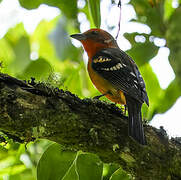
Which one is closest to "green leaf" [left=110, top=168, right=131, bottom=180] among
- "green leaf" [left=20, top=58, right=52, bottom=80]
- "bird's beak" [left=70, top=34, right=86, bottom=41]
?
"green leaf" [left=20, top=58, right=52, bottom=80]

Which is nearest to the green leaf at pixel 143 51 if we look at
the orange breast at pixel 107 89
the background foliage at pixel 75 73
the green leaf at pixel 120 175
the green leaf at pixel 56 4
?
the background foliage at pixel 75 73

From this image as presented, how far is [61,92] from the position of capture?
112 inches

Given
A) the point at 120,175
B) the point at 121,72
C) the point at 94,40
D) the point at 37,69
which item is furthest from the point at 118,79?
the point at 94,40

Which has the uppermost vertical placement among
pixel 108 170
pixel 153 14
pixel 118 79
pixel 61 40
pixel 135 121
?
pixel 153 14

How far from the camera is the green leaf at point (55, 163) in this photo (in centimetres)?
276

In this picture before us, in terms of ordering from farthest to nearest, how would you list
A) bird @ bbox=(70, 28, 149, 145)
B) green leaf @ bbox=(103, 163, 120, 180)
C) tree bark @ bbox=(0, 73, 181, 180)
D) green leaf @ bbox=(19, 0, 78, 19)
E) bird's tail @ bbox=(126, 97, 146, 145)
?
bird @ bbox=(70, 28, 149, 145) < green leaf @ bbox=(19, 0, 78, 19) < green leaf @ bbox=(103, 163, 120, 180) < bird's tail @ bbox=(126, 97, 146, 145) < tree bark @ bbox=(0, 73, 181, 180)

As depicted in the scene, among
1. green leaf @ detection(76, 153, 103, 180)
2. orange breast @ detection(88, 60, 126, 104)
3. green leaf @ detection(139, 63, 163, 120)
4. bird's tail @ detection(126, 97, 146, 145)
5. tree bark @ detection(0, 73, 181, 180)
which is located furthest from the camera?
green leaf @ detection(139, 63, 163, 120)

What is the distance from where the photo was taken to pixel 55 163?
2799 millimetres

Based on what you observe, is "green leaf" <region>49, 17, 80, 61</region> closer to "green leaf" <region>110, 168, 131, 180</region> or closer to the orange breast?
the orange breast

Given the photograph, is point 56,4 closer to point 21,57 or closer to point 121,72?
point 121,72

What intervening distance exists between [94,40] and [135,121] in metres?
2.35

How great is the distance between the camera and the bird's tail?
2.68m

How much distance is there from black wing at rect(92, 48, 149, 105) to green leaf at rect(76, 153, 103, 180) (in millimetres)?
1012

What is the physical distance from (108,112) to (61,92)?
0.44m
